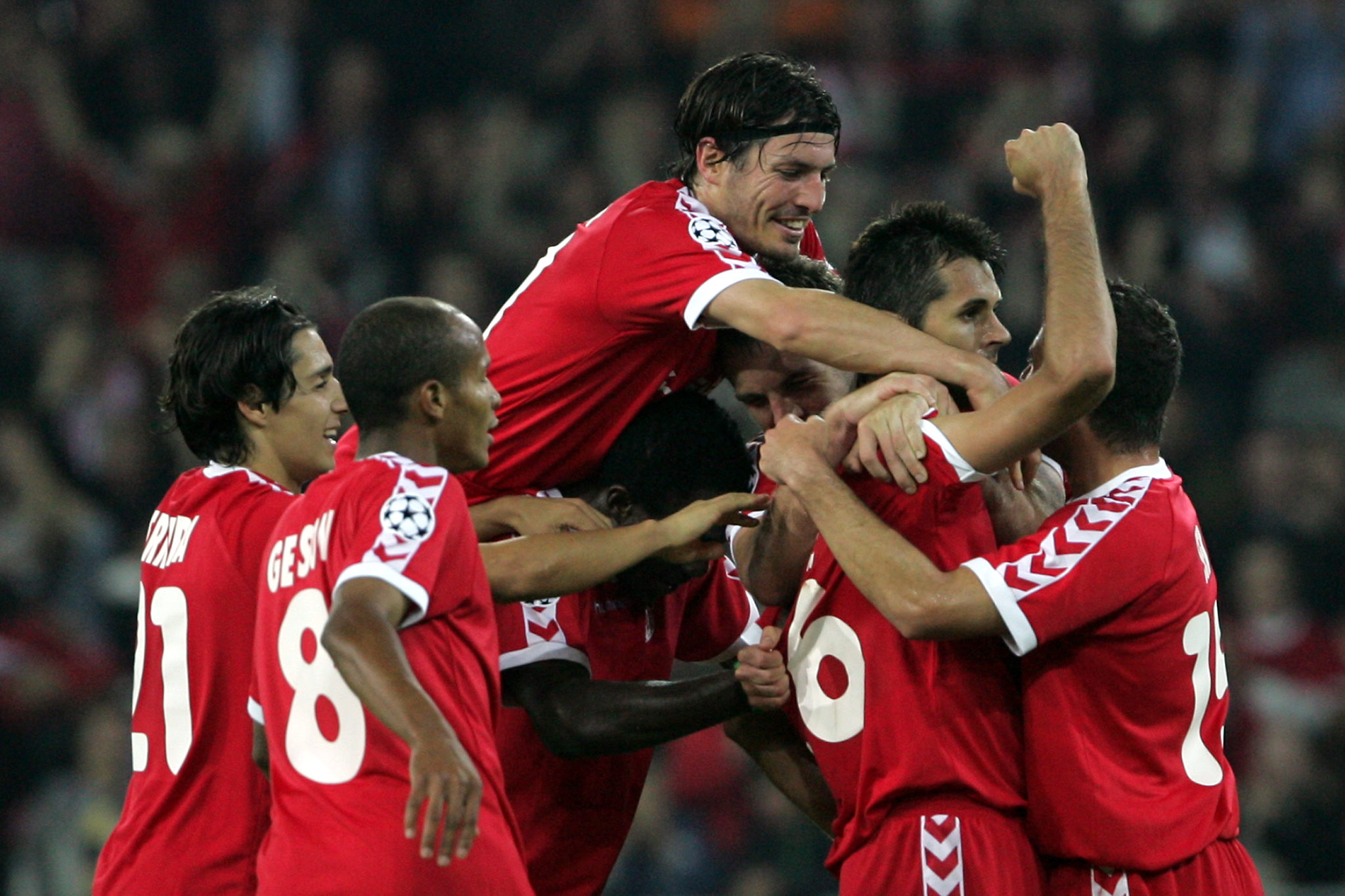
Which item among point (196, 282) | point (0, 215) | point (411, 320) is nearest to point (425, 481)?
point (411, 320)

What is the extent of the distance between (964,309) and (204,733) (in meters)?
1.96

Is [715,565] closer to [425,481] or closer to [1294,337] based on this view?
[425,481]

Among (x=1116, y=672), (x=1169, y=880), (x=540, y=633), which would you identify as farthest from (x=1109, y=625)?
(x=540, y=633)

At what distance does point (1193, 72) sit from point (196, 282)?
19.1 feet

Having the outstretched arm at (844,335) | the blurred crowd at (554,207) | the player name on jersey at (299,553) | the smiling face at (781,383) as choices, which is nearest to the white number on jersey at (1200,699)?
the outstretched arm at (844,335)

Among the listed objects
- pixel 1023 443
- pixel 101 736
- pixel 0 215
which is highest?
pixel 0 215

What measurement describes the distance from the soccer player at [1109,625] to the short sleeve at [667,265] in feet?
1.29

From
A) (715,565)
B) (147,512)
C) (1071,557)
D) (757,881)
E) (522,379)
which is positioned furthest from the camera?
(147,512)

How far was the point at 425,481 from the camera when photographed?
3.13 meters

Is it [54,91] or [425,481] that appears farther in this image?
[54,91]

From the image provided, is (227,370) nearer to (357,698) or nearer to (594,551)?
(594,551)

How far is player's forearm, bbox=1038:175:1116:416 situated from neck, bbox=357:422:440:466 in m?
1.21

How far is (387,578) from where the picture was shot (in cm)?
298

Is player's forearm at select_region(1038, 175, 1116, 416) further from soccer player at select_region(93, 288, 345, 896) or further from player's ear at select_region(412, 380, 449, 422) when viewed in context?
soccer player at select_region(93, 288, 345, 896)
